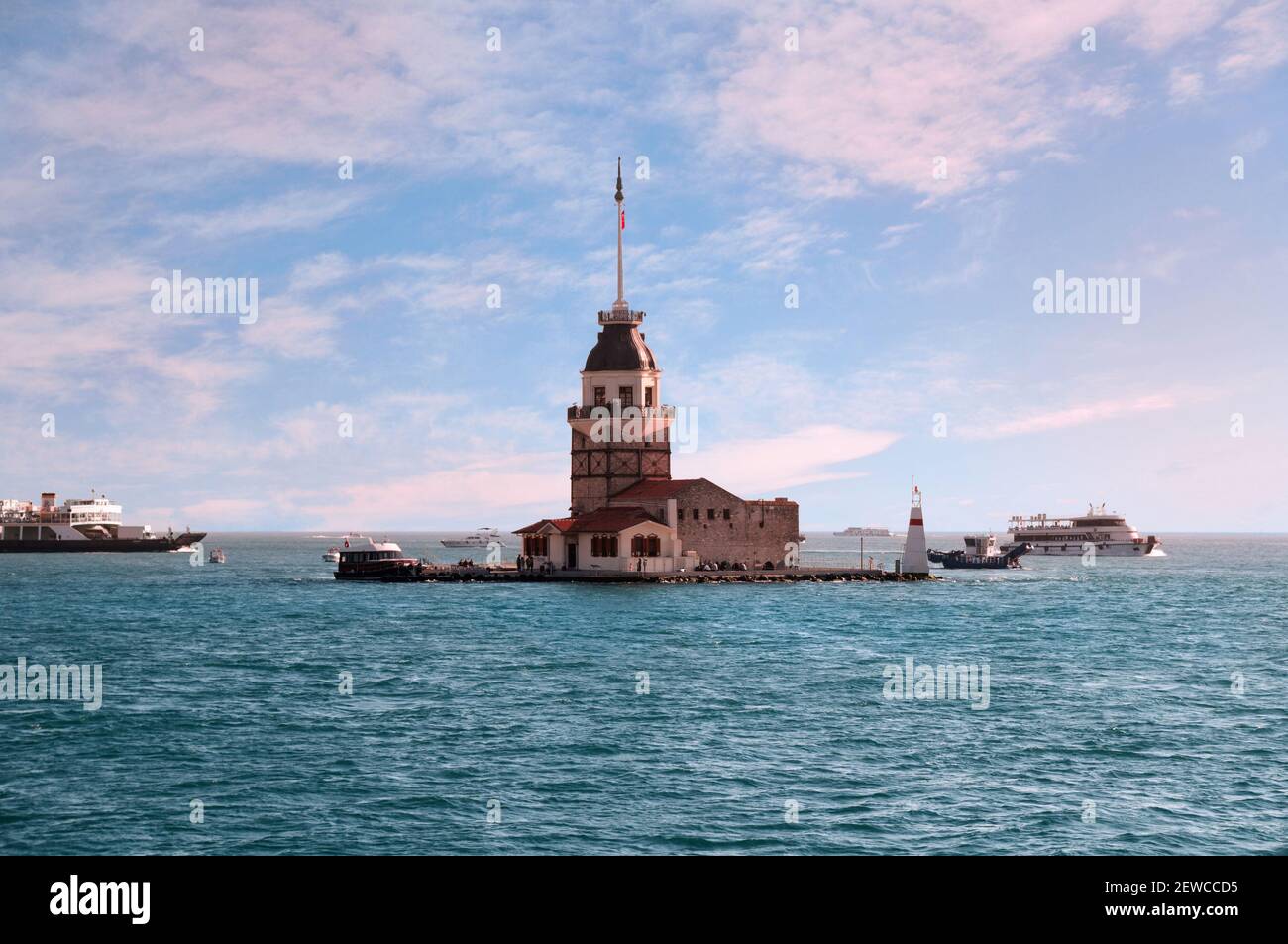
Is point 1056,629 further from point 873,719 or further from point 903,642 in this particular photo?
point 873,719

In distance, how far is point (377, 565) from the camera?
109438 millimetres

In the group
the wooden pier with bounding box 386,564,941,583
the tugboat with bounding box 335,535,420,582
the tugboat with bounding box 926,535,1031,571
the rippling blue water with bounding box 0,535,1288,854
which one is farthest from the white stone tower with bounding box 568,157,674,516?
the tugboat with bounding box 926,535,1031,571

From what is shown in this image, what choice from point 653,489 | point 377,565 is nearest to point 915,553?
point 653,489

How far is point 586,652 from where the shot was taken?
2053 inches

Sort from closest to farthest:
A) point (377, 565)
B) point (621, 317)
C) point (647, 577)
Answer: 1. point (647, 577)
2. point (621, 317)
3. point (377, 565)

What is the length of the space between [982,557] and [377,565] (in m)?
88.5

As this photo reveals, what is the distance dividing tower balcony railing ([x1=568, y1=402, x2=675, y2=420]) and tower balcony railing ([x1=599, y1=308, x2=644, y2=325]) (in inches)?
299

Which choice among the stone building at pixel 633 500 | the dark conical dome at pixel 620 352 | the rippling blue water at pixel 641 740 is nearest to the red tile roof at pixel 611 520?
the stone building at pixel 633 500

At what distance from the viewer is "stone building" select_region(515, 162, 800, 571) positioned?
94.6m

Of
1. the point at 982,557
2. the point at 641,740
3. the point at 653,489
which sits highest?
the point at 653,489

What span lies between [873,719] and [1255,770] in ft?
34.3

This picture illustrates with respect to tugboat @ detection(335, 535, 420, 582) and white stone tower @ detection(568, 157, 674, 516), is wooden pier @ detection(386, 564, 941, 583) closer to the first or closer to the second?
tugboat @ detection(335, 535, 420, 582)

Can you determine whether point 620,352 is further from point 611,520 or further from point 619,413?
point 611,520
